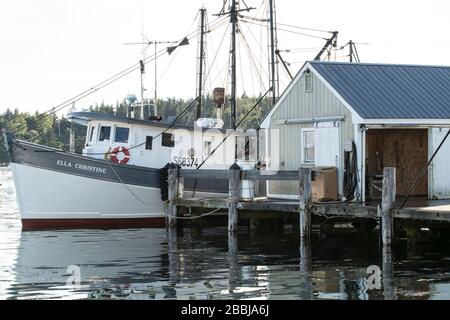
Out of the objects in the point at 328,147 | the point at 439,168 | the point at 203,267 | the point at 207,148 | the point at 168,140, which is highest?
the point at 168,140

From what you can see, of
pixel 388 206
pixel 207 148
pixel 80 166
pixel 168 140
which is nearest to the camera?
pixel 388 206

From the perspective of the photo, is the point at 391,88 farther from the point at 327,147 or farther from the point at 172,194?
the point at 172,194

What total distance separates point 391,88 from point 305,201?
529 cm

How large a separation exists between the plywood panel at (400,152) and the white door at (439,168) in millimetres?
866

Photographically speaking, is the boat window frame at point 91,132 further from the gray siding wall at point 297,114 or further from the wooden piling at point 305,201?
the wooden piling at point 305,201

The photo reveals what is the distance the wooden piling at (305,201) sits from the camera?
2220 cm

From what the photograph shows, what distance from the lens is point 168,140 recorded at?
32.5 meters

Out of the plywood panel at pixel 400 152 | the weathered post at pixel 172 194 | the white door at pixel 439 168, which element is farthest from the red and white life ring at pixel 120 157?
the white door at pixel 439 168

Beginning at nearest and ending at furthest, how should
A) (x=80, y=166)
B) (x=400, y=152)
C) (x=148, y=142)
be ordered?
(x=400, y=152), (x=80, y=166), (x=148, y=142)

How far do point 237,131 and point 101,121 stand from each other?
18.7 ft

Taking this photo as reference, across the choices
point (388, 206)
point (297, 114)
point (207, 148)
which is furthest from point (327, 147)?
point (207, 148)

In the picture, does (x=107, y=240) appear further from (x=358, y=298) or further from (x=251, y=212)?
(x=358, y=298)

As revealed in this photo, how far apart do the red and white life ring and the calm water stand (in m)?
4.27
